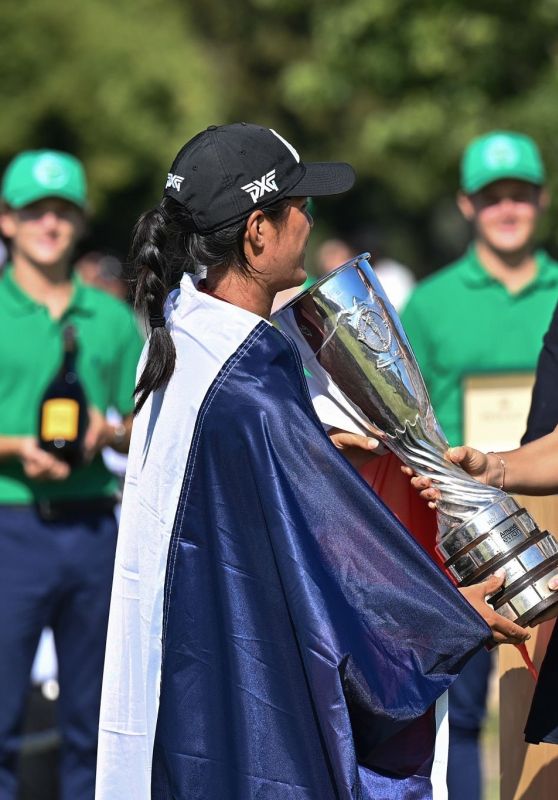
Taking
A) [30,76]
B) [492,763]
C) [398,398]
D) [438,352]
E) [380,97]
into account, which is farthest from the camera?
[30,76]

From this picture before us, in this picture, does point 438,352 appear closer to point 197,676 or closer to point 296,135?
point 197,676

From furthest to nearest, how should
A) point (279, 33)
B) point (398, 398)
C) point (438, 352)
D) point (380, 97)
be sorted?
1. point (279, 33)
2. point (380, 97)
3. point (438, 352)
4. point (398, 398)

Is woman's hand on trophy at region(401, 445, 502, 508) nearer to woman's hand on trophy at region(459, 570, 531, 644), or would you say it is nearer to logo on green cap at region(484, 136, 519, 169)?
woman's hand on trophy at region(459, 570, 531, 644)

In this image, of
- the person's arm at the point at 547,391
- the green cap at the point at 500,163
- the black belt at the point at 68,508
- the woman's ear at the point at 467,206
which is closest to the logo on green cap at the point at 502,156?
the green cap at the point at 500,163

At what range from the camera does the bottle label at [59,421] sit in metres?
5.14

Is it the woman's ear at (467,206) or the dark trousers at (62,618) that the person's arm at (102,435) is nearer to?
the dark trousers at (62,618)

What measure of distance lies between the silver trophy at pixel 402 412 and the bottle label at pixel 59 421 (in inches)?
73.1

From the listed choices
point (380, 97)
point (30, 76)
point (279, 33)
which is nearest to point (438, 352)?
point (380, 97)

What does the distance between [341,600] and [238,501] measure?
0.29m

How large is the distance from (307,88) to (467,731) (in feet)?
30.6

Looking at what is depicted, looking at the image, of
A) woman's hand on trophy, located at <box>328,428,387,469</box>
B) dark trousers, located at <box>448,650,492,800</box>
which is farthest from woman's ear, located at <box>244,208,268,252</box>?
dark trousers, located at <box>448,650,492,800</box>

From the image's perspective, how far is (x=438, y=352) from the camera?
575cm

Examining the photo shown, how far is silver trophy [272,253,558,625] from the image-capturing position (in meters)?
3.20

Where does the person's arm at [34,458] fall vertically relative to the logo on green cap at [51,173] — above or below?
below
